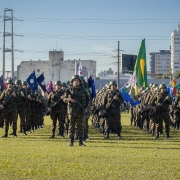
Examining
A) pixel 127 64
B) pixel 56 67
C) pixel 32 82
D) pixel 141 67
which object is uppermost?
pixel 56 67

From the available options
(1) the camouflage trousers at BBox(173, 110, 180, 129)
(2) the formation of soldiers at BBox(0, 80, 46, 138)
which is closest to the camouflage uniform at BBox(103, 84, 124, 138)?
(2) the formation of soldiers at BBox(0, 80, 46, 138)

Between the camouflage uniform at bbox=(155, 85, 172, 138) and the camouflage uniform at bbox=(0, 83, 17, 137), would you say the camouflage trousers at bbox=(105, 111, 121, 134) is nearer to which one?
the camouflage uniform at bbox=(155, 85, 172, 138)

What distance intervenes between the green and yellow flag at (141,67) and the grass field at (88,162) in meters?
7.15

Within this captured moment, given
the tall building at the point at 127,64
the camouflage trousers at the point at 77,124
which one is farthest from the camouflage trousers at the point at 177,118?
the tall building at the point at 127,64

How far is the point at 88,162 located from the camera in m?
11.4

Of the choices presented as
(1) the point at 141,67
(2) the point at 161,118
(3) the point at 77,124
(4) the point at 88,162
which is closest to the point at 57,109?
(3) the point at 77,124

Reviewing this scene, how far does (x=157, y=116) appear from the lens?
1894 cm

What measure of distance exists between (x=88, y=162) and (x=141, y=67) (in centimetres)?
1161

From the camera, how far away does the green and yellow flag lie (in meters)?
22.2

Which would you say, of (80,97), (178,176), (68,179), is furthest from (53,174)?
(80,97)

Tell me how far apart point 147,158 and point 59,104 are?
7315 mm

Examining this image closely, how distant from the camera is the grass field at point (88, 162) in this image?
985cm

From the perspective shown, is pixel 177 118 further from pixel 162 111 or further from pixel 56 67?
pixel 56 67

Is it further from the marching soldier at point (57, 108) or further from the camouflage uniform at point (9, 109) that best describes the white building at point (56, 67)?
the camouflage uniform at point (9, 109)
